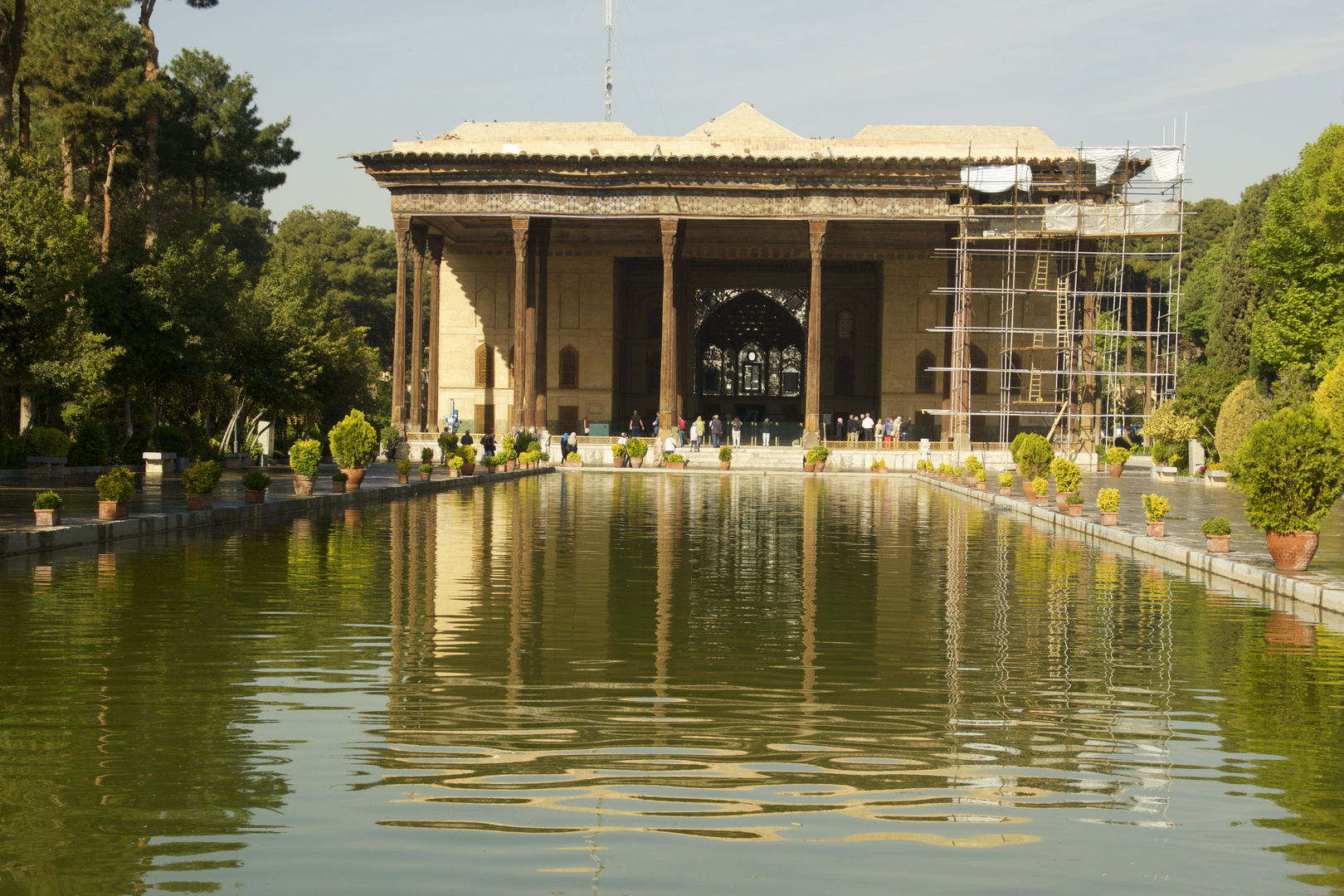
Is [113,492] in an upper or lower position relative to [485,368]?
lower

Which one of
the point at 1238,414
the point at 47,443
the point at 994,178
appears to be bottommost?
the point at 47,443

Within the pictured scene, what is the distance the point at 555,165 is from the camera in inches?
1578

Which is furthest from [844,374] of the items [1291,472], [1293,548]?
[1293,548]

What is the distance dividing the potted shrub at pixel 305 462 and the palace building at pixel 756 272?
20334mm

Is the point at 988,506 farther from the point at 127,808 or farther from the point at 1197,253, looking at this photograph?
the point at 1197,253

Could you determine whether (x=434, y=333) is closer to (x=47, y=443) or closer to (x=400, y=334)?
(x=400, y=334)

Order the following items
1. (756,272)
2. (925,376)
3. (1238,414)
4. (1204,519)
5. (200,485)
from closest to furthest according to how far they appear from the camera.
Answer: (200,485) < (1204,519) < (1238,414) < (925,376) < (756,272)

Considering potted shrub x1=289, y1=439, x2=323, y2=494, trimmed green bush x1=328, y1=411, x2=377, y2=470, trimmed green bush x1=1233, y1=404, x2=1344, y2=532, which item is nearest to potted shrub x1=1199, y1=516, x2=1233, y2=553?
trimmed green bush x1=1233, y1=404, x2=1344, y2=532

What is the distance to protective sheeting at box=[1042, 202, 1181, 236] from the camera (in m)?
37.5

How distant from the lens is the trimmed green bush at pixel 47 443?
23.7 m

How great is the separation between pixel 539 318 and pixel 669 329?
15.4 ft

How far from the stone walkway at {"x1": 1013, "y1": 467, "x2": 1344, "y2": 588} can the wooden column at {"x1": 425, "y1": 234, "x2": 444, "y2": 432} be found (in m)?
20.9

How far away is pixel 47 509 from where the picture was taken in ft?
40.6

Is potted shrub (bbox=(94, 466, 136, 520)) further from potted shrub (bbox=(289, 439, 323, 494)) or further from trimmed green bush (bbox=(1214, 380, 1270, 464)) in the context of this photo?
trimmed green bush (bbox=(1214, 380, 1270, 464))
